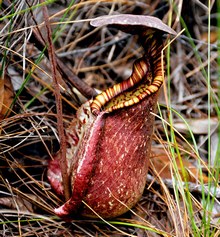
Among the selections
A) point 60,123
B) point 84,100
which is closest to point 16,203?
point 60,123

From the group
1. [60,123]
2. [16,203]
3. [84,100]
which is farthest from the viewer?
[84,100]

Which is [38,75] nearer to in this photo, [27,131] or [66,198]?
[27,131]

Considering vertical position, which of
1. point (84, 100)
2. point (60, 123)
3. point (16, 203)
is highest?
point (60, 123)

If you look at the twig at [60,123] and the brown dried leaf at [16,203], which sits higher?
the twig at [60,123]

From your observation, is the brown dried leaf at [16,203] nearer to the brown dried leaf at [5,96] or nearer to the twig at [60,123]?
the twig at [60,123]

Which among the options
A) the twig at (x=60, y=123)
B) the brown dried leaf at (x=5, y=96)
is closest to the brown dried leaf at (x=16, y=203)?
the twig at (x=60, y=123)

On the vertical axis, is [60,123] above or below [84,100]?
above

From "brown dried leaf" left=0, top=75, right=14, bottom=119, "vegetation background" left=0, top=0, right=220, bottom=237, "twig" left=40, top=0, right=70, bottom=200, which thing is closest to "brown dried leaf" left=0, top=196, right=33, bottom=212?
"vegetation background" left=0, top=0, right=220, bottom=237

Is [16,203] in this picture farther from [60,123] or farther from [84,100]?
[84,100]

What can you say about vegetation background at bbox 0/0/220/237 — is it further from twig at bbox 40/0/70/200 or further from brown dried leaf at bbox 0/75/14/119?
twig at bbox 40/0/70/200
